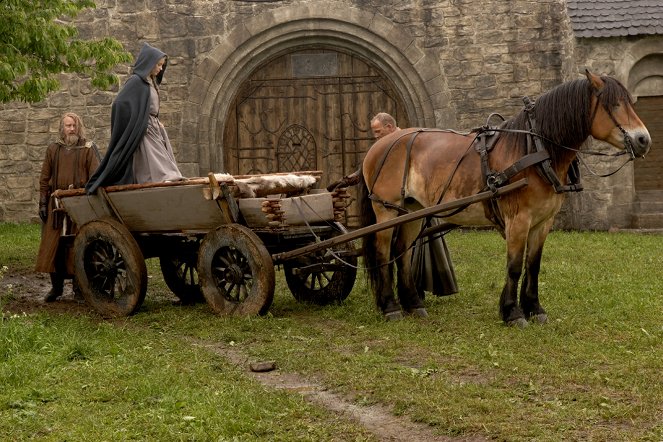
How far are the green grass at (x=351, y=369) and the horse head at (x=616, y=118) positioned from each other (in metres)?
1.29

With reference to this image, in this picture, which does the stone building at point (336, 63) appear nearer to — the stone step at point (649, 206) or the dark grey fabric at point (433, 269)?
the stone step at point (649, 206)

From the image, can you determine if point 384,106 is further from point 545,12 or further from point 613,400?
point 613,400

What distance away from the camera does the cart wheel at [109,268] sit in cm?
771

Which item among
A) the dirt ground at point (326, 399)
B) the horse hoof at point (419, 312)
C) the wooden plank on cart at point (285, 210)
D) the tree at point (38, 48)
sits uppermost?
the tree at point (38, 48)

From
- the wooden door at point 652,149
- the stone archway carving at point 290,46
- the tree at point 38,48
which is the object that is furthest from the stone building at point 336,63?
the tree at point 38,48

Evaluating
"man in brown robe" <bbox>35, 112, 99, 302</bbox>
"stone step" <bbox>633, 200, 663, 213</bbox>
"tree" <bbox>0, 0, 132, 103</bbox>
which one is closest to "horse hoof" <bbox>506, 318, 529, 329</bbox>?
"man in brown robe" <bbox>35, 112, 99, 302</bbox>

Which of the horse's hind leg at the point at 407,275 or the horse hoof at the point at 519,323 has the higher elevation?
the horse's hind leg at the point at 407,275

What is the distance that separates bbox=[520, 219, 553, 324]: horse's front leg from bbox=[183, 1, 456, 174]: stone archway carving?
816cm

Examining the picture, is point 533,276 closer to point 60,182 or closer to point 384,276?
point 384,276

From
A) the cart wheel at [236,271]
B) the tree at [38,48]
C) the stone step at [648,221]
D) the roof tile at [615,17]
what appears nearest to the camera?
the cart wheel at [236,271]

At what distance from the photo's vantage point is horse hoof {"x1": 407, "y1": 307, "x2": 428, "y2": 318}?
7.79 meters

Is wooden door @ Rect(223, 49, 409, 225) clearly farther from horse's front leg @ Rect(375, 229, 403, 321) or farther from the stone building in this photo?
horse's front leg @ Rect(375, 229, 403, 321)

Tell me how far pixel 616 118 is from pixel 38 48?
603 centimetres

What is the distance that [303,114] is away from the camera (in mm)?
15523
